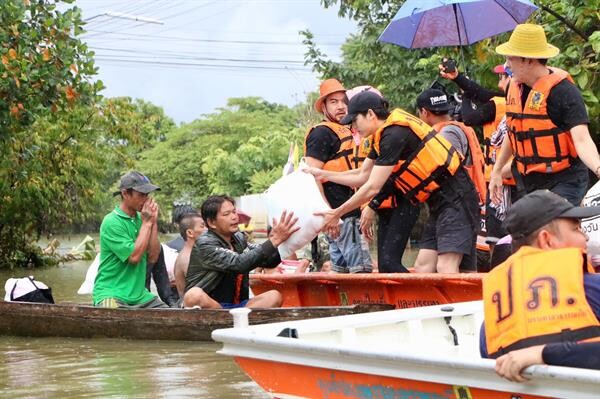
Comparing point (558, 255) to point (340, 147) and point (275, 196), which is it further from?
point (340, 147)

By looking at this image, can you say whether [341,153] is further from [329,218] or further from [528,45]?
[528,45]

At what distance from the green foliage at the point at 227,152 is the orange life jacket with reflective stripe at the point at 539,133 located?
132ft

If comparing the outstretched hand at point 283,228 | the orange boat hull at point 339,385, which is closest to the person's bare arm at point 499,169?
the outstretched hand at point 283,228

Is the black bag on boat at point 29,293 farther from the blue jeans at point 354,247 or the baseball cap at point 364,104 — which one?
the baseball cap at point 364,104

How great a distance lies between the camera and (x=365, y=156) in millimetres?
9852

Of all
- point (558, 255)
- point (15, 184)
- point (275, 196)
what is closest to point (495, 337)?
point (558, 255)

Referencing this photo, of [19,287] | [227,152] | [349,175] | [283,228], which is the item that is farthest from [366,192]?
[227,152]

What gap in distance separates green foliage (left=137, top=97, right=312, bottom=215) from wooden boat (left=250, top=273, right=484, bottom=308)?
37.7 meters

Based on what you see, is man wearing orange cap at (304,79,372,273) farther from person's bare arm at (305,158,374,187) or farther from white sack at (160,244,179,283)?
white sack at (160,244,179,283)

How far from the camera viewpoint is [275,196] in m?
8.66

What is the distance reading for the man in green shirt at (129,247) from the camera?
32.1 feet

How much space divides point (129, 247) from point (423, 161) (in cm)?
275

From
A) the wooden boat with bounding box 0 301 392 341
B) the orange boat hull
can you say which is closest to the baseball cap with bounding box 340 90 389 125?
the wooden boat with bounding box 0 301 392 341

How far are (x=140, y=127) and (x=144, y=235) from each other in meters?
13.8
